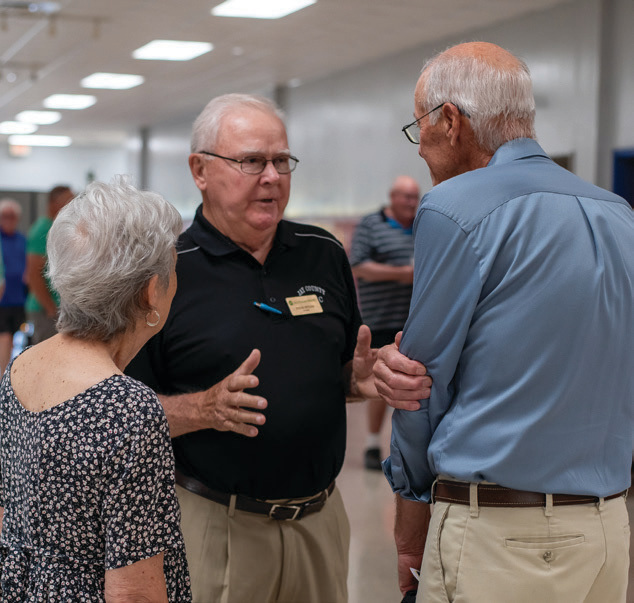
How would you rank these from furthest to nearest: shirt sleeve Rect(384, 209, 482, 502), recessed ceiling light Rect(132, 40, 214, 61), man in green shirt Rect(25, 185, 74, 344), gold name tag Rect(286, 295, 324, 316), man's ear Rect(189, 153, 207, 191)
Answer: recessed ceiling light Rect(132, 40, 214, 61) → man in green shirt Rect(25, 185, 74, 344) → man's ear Rect(189, 153, 207, 191) → gold name tag Rect(286, 295, 324, 316) → shirt sleeve Rect(384, 209, 482, 502)

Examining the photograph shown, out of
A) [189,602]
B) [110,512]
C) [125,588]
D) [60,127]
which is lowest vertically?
[60,127]

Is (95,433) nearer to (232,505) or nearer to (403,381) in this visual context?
(403,381)

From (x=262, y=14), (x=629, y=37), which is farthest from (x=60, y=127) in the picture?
(x=629, y=37)

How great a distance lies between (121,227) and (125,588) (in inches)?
24.8

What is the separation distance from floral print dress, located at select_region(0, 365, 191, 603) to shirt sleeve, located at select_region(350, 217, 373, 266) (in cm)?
474

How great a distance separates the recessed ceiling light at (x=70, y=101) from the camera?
14.1 metres

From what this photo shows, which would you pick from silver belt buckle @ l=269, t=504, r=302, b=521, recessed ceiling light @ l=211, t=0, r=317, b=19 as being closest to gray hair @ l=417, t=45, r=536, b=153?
silver belt buckle @ l=269, t=504, r=302, b=521

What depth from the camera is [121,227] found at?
1584 mm

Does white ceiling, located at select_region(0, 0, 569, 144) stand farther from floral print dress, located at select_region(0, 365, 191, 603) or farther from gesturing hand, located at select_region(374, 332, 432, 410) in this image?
floral print dress, located at select_region(0, 365, 191, 603)

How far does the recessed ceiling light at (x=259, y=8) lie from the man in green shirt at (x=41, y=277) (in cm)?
266

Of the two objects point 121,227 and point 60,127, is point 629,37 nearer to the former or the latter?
point 121,227

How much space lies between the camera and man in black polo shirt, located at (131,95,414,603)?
215cm

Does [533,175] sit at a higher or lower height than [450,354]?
higher

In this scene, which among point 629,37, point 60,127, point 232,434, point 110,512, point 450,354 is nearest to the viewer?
point 110,512
